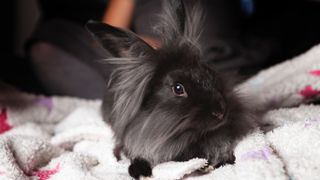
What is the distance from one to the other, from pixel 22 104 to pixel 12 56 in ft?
2.81

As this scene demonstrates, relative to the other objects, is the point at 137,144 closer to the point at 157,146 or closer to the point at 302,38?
the point at 157,146

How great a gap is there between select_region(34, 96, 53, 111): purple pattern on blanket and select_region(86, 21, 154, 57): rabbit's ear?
0.69 metres

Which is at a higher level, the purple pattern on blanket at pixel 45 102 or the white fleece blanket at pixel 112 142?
the white fleece blanket at pixel 112 142

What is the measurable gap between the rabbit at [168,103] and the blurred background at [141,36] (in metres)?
0.59

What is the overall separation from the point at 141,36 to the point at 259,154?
3.06ft

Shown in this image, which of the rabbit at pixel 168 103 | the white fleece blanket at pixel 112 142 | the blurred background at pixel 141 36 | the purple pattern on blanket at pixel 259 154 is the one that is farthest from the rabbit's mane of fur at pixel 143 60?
the blurred background at pixel 141 36

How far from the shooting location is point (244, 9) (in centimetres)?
223

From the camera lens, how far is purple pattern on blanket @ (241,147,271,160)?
112 centimetres

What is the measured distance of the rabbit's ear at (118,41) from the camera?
3.70 feet

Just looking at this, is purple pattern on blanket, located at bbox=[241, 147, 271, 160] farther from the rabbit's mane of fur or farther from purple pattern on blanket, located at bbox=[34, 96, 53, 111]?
purple pattern on blanket, located at bbox=[34, 96, 53, 111]

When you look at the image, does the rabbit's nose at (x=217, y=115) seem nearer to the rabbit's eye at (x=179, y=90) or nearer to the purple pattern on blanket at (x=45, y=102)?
the rabbit's eye at (x=179, y=90)

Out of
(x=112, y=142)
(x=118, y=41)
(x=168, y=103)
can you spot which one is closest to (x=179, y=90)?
(x=168, y=103)

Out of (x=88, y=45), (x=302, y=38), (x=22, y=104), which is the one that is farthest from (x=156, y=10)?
(x=302, y=38)

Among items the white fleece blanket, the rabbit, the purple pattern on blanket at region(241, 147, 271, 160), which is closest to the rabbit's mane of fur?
the rabbit
